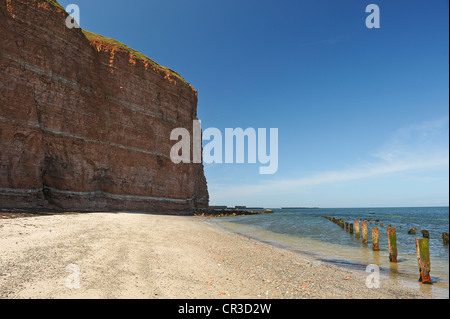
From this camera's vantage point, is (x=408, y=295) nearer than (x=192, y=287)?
No

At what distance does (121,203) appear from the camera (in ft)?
124

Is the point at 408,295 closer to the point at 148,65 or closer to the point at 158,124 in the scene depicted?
the point at 158,124

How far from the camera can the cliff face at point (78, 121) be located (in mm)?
25203

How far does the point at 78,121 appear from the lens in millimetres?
33156

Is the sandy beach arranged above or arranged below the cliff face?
below

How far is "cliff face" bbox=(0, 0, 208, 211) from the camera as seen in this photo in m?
25.2

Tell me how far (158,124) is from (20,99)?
78.4ft

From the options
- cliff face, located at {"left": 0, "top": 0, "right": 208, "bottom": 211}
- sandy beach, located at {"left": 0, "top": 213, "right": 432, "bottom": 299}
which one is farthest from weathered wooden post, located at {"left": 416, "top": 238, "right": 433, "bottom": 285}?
cliff face, located at {"left": 0, "top": 0, "right": 208, "bottom": 211}

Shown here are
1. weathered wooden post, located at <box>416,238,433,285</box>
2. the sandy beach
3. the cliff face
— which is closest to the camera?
the sandy beach

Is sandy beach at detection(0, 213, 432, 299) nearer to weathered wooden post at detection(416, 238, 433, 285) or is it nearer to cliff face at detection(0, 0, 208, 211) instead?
weathered wooden post at detection(416, 238, 433, 285)

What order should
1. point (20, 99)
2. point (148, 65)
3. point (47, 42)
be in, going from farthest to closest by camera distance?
point (148, 65) → point (47, 42) → point (20, 99)

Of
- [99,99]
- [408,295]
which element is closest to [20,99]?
[99,99]

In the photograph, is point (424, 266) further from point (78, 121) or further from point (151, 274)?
point (78, 121)

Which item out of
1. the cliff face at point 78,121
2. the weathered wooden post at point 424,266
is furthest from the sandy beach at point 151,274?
the cliff face at point 78,121
